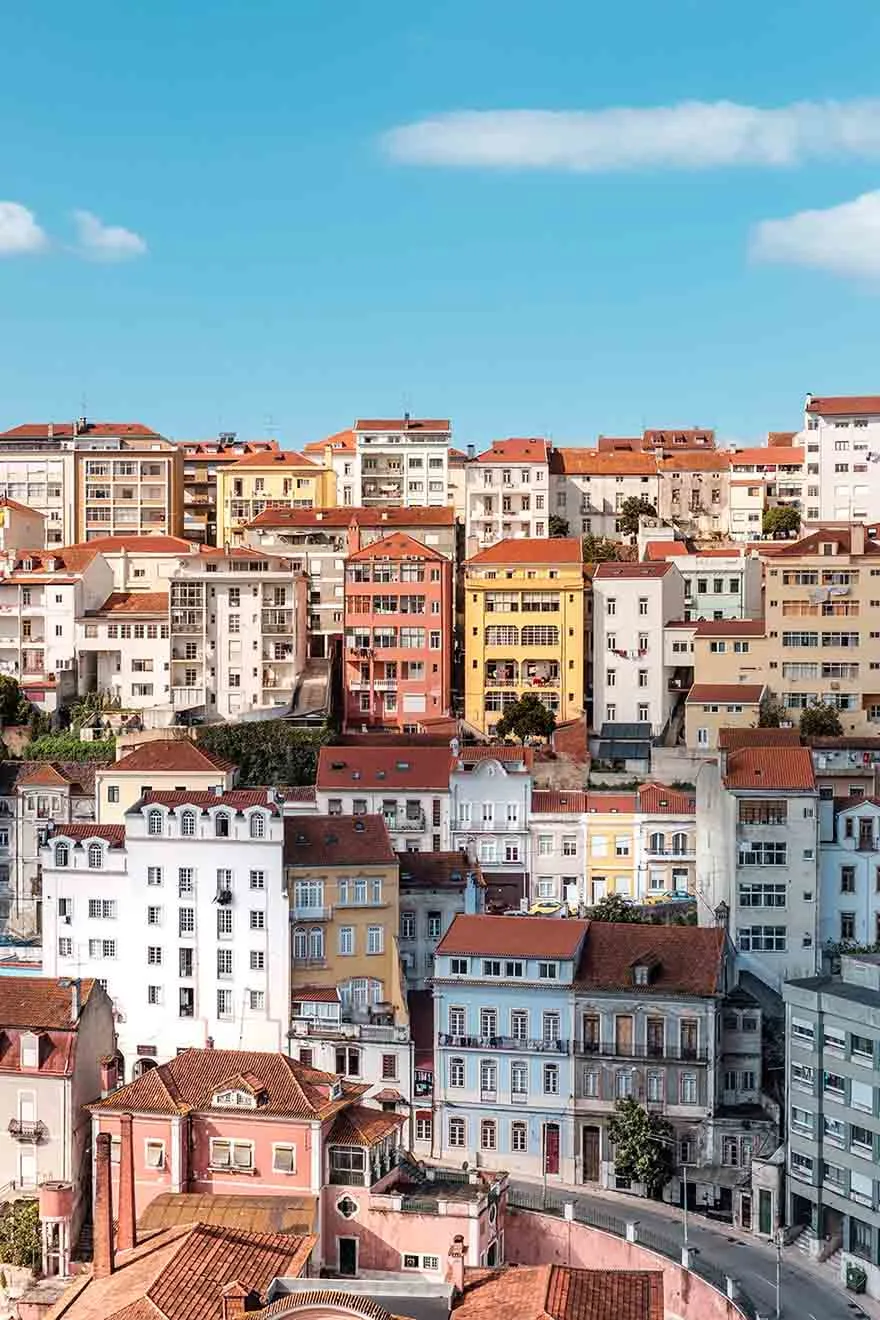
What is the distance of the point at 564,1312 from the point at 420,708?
46.0 meters

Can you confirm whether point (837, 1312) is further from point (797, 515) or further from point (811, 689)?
point (797, 515)

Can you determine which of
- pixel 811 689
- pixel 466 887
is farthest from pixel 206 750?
pixel 811 689

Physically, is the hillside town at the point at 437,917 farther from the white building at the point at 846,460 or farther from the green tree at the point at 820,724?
the white building at the point at 846,460

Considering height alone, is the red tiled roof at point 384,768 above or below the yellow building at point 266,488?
below

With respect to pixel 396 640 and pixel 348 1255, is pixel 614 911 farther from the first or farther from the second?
pixel 396 640

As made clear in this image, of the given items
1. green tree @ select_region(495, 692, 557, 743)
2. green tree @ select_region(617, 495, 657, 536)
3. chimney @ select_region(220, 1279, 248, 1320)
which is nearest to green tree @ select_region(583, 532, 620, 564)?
green tree @ select_region(617, 495, 657, 536)

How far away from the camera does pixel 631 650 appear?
82.3m

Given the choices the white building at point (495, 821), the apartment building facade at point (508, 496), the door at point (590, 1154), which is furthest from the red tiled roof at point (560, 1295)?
the apartment building facade at point (508, 496)

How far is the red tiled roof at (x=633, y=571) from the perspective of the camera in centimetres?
8300

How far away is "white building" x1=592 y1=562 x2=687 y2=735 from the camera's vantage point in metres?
81.9

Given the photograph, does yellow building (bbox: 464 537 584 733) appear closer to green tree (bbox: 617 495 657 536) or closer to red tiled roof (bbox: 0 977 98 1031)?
green tree (bbox: 617 495 657 536)

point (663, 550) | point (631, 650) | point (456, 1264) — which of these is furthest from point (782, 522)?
point (456, 1264)

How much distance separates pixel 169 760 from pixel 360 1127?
24.6 metres

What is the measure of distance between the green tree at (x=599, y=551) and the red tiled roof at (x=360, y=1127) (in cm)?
4937
